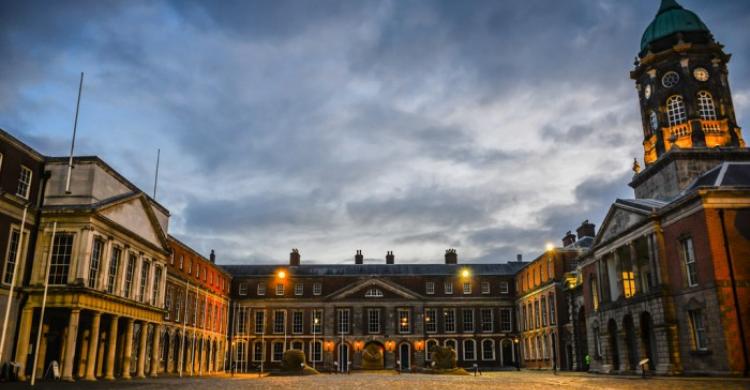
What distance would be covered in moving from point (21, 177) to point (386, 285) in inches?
1846

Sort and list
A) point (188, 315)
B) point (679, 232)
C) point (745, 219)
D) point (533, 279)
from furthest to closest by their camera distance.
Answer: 1. point (533, 279)
2. point (188, 315)
3. point (679, 232)
4. point (745, 219)

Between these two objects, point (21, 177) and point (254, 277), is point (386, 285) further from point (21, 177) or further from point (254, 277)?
point (21, 177)

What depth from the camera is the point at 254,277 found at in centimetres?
7281

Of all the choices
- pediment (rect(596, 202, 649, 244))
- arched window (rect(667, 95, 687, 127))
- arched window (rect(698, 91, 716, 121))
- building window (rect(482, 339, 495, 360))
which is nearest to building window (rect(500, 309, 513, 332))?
building window (rect(482, 339, 495, 360))

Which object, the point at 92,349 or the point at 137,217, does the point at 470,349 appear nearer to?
the point at 137,217

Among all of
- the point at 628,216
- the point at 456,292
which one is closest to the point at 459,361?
the point at 456,292

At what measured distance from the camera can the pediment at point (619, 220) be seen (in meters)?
36.2

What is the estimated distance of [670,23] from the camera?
138 feet

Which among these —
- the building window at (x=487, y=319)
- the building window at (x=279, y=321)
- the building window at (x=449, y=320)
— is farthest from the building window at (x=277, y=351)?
the building window at (x=487, y=319)

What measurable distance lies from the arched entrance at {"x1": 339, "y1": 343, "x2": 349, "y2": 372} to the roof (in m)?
9.38

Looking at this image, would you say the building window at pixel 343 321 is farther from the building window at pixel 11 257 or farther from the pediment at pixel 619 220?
the building window at pixel 11 257

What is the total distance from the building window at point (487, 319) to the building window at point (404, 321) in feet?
29.8

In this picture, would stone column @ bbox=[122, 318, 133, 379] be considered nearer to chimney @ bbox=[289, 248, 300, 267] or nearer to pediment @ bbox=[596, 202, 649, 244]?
pediment @ bbox=[596, 202, 649, 244]

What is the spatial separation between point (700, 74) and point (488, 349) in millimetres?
41008
